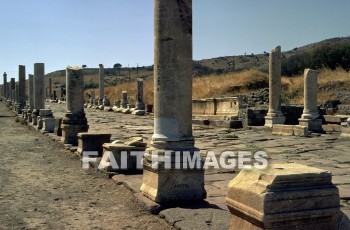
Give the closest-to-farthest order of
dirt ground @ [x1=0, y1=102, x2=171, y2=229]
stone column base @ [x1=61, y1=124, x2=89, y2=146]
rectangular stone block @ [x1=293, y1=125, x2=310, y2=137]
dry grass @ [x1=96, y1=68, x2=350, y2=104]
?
dirt ground @ [x1=0, y1=102, x2=171, y2=229] < stone column base @ [x1=61, y1=124, x2=89, y2=146] < rectangular stone block @ [x1=293, y1=125, x2=310, y2=137] < dry grass @ [x1=96, y1=68, x2=350, y2=104]

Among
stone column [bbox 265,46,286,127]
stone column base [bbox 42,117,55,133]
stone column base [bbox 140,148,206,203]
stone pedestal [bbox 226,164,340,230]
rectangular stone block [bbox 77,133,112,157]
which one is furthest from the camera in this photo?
stone column [bbox 265,46,286,127]

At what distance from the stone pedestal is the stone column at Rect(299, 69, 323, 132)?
12856mm

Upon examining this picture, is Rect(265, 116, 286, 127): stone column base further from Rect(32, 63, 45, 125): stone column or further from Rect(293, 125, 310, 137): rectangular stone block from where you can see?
Rect(32, 63, 45, 125): stone column

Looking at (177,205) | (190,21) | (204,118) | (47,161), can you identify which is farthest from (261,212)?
(204,118)

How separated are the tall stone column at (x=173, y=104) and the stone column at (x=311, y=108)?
36.8ft

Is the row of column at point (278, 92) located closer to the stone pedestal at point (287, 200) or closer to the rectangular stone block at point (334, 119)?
the rectangular stone block at point (334, 119)

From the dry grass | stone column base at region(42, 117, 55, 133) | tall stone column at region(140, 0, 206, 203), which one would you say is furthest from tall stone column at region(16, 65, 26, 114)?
tall stone column at region(140, 0, 206, 203)

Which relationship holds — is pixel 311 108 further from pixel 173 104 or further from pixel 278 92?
pixel 173 104

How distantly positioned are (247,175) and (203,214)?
4.60 feet

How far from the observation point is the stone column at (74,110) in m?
12.9

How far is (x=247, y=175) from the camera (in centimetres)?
391

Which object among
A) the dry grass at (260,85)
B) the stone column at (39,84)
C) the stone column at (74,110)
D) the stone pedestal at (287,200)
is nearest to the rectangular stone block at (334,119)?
the dry grass at (260,85)

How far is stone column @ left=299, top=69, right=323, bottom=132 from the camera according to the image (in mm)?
16047

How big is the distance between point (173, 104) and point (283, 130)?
10.9 meters
